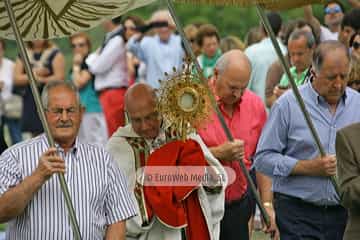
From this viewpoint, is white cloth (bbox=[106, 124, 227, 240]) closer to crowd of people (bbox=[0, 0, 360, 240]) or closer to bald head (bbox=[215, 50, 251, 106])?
crowd of people (bbox=[0, 0, 360, 240])

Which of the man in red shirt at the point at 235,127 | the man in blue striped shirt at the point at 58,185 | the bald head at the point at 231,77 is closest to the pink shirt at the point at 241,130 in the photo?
the man in red shirt at the point at 235,127

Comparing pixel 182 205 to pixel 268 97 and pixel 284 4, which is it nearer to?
pixel 284 4

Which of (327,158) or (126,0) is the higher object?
(126,0)

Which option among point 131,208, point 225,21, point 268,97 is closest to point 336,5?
point 268,97

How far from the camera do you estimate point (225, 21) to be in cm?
3000

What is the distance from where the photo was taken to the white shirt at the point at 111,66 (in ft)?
50.0

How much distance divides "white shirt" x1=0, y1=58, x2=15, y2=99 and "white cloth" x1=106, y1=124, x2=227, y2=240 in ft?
28.5

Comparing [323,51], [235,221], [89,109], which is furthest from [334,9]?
[323,51]

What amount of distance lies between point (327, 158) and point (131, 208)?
1461 millimetres

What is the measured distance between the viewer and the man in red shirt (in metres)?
8.62

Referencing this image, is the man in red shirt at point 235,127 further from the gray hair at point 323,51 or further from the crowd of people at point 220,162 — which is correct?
the gray hair at point 323,51

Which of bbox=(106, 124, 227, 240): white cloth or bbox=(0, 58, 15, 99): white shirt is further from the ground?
bbox=(0, 58, 15, 99): white shirt

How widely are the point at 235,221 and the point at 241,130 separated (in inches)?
27.2

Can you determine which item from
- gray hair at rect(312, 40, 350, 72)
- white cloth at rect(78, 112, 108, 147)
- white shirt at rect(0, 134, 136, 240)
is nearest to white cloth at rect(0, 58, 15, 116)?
white cloth at rect(78, 112, 108, 147)
